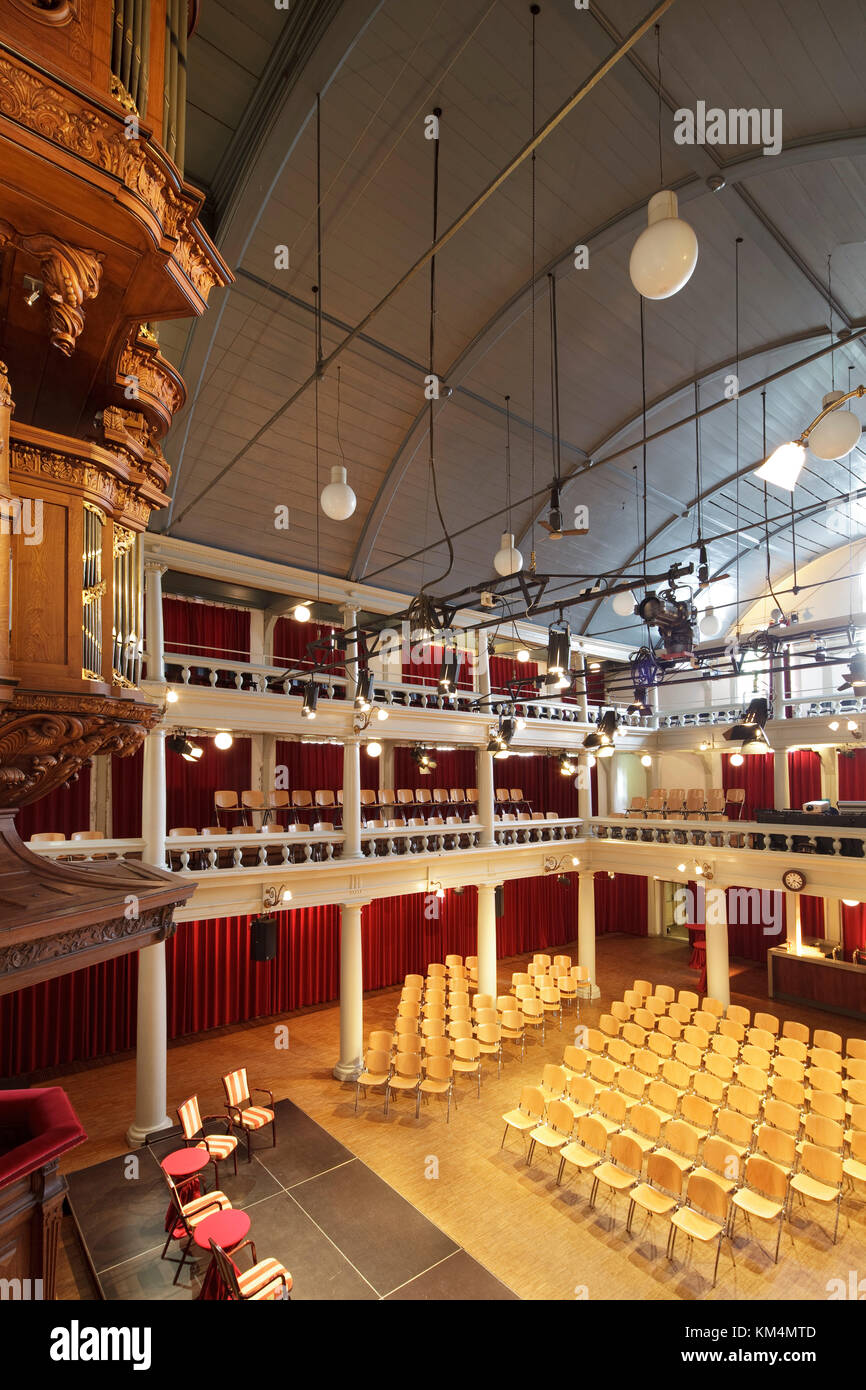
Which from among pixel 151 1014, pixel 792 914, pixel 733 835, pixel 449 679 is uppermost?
pixel 449 679

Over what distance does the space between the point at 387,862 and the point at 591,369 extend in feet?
27.6

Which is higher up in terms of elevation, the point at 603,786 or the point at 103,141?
the point at 103,141

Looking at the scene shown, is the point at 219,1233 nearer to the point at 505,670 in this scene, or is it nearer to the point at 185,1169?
the point at 185,1169

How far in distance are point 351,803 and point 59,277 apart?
9.36m

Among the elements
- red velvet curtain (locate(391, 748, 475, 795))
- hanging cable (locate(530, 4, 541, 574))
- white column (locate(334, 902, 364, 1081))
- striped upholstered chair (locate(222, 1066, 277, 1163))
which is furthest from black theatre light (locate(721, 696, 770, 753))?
striped upholstered chair (locate(222, 1066, 277, 1163))

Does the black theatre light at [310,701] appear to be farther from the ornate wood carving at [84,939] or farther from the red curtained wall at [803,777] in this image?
the red curtained wall at [803,777]

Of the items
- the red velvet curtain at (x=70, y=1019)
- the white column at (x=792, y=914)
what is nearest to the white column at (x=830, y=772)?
the white column at (x=792, y=914)

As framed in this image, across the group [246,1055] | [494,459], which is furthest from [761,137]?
[246,1055]

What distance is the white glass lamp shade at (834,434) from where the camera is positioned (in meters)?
3.60

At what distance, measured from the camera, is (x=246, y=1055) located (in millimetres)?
11195

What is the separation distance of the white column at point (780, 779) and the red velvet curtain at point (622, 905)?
486 cm

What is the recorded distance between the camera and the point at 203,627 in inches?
484

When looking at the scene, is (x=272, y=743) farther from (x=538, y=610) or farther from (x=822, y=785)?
(x=822, y=785)

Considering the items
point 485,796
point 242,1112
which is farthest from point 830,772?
point 242,1112
